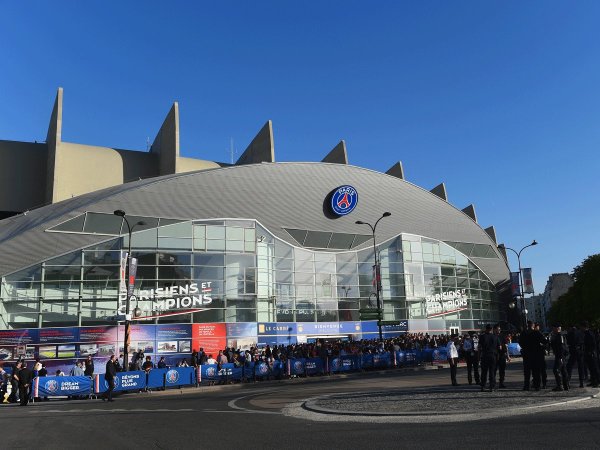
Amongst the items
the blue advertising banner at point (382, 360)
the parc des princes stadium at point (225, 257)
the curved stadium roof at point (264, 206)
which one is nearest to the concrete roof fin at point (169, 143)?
the parc des princes stadium at point (225, 257)

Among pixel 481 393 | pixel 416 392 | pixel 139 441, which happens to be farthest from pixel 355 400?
pixel 139 441

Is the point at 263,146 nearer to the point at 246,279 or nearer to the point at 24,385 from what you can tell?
the point at 246,279

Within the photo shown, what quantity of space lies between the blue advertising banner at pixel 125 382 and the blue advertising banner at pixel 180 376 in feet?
4.00

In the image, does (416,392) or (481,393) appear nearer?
(481,393)

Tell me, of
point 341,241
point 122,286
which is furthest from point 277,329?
point 122,286

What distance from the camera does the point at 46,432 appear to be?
35.8ft

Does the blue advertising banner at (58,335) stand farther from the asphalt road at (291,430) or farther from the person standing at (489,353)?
the person standing at (489,353)

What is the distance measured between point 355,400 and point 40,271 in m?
25.2

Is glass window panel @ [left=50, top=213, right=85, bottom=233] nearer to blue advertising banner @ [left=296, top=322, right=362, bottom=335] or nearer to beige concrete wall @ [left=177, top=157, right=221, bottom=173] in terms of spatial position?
blue advertising banner @ [left=296, top=322, right=362, bottom=335]

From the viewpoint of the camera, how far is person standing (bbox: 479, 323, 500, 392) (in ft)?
45.0

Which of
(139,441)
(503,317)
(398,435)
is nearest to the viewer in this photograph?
(398,435)

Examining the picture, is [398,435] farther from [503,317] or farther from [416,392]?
[503,317]

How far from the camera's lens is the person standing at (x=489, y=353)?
13.7 meters

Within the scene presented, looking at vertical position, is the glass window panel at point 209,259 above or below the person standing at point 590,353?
above
